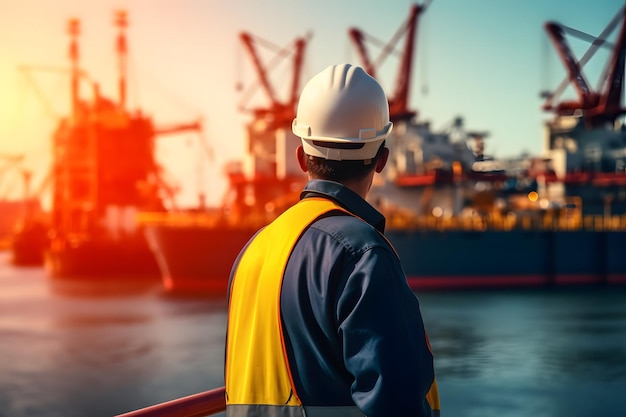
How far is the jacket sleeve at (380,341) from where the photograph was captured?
148cm

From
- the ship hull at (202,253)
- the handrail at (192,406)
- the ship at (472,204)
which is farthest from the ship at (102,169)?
the handrail at (192,406)

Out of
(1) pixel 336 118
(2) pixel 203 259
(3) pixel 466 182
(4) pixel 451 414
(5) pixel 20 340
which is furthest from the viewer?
(3) pixel 466 182

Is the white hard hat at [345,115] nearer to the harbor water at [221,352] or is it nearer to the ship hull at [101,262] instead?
the harbor water at [221,352]

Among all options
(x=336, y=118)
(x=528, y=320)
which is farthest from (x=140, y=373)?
(x=336, y=118)

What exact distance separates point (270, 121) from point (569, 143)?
18904mm

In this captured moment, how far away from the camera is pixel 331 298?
1.55 metres

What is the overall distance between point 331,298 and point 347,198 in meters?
0.28

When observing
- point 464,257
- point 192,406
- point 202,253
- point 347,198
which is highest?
point 347,198

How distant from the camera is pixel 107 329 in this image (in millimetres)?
27016

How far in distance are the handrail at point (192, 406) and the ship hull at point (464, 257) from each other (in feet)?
111

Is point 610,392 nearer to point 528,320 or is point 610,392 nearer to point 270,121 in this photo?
point 528,320

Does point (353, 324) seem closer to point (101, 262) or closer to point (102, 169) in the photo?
point (101, 262)

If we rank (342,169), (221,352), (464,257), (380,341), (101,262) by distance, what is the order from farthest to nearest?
(101,262) < (464,257) < (221,352) < (342,169) < (380,341)

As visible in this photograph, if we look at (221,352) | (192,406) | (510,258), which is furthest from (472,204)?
(192,406)
